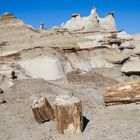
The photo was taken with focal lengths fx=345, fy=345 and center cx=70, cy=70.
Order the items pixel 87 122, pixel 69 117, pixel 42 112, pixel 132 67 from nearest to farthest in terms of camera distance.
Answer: pixel 69 117 → pixel 87 122 → pixel 42 112 → pixel 132 67

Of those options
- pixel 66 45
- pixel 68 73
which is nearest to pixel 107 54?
pixel 66 45

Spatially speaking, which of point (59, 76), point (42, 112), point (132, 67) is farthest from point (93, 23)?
point (42, 112)

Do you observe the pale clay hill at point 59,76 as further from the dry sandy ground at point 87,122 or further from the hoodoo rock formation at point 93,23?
the hoodoo rock formation at point 93,23

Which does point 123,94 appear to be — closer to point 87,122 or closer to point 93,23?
point 87,122

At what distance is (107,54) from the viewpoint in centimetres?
2480

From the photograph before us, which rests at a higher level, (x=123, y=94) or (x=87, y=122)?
(x=123, y=94)

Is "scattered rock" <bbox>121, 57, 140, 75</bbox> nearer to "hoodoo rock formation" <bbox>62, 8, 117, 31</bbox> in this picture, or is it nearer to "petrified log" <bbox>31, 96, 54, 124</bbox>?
"petrified log" <bbox>31, 96, 54, 124</bbox>

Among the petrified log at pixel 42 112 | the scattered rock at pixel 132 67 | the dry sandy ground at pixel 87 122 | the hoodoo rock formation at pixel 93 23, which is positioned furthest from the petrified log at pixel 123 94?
the hoodoo rock formation at pixel 93 23

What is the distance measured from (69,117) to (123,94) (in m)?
2.32

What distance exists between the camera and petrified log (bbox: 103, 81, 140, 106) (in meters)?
10.1

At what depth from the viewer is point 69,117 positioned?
8.60m

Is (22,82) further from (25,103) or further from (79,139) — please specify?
(79,139)

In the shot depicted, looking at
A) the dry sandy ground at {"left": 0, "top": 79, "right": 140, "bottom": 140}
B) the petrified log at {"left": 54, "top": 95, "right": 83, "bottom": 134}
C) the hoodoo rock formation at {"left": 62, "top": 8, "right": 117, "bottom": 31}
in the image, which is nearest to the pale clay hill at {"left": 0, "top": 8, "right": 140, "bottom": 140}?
the dry sandy ground at {"left": 0, "top": 79, "right": 140, "bottom": 140}

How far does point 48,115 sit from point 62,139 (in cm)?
160
